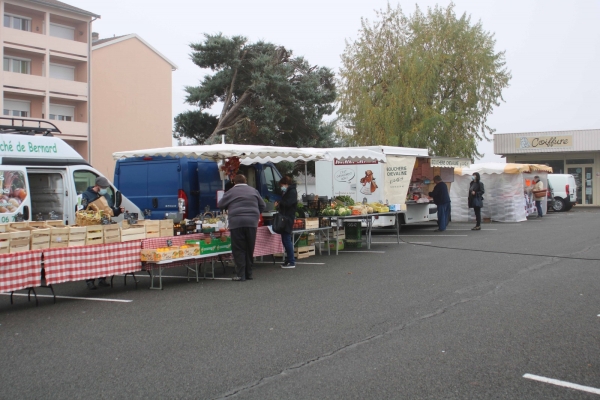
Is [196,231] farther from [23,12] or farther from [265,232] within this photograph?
[23,12]

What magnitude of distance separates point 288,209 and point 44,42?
92.5ft

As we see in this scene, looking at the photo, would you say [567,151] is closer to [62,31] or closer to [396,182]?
[396,182]

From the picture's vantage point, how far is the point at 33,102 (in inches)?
Answer: 1308

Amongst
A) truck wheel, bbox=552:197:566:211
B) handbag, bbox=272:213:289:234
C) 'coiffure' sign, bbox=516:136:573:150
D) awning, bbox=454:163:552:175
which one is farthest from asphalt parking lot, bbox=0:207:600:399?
'coiffure' sign, bbox=516:136:573:150

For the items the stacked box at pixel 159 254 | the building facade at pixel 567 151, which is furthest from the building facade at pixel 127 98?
the stacked box at pixel 159 254

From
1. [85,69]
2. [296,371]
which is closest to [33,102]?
[85,69]

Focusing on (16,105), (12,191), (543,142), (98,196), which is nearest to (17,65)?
(16,105)

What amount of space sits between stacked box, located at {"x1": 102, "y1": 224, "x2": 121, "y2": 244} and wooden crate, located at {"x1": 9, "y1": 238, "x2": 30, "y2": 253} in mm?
1154

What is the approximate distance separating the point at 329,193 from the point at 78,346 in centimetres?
1259

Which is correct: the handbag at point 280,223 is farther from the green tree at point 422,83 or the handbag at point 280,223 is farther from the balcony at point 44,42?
the balcony at point 44,42

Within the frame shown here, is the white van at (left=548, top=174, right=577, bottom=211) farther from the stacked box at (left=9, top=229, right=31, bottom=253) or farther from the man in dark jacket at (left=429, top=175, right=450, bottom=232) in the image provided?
the stacked box at (left=9, top=229, right=31, bottom=253)

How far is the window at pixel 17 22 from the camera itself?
33125mm

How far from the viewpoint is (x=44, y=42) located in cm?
3328

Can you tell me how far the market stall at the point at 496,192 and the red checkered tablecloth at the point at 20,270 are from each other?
693 inches
